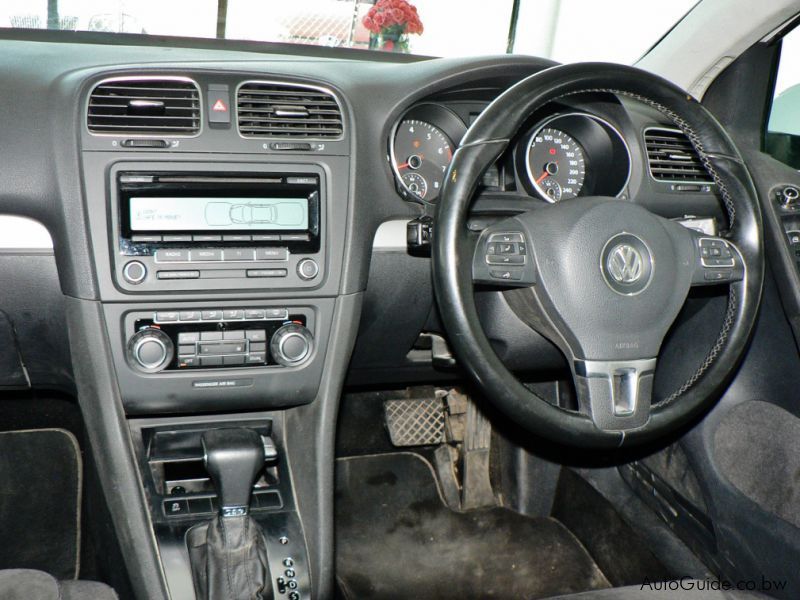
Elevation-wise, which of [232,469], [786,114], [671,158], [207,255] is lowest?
[232,469]

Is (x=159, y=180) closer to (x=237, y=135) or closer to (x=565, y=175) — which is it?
(x=237, y=135)

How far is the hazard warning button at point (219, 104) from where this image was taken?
147cm

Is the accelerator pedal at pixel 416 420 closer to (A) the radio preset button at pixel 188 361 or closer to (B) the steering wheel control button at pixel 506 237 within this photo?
(A) the radio preset button at pixel 188 361

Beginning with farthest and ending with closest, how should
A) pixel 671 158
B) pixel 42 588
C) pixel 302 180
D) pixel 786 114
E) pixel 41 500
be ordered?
pixel 41 500
pixel 786 114
pixel 671 158
pixel 302 180
pixel 42 588

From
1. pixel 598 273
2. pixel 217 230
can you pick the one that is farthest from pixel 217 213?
pixel 598 273

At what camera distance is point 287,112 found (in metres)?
1.52

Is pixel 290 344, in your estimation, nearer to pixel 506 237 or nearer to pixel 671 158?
pixel 506 237

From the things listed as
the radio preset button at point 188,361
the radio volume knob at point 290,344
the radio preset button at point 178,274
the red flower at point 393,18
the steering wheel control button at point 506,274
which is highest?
the red flower at point 393,18

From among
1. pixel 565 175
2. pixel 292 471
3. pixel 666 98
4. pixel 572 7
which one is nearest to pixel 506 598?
pixel 292 471

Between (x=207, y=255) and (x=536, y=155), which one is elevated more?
Result: (x=536, y=155)

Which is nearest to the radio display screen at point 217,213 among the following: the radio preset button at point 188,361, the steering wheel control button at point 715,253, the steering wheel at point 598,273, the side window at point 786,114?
the radio preset button at point 188,361

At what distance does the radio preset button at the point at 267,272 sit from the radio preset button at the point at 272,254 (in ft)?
0.08

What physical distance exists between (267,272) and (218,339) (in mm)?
167

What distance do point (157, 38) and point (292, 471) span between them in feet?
3.45
